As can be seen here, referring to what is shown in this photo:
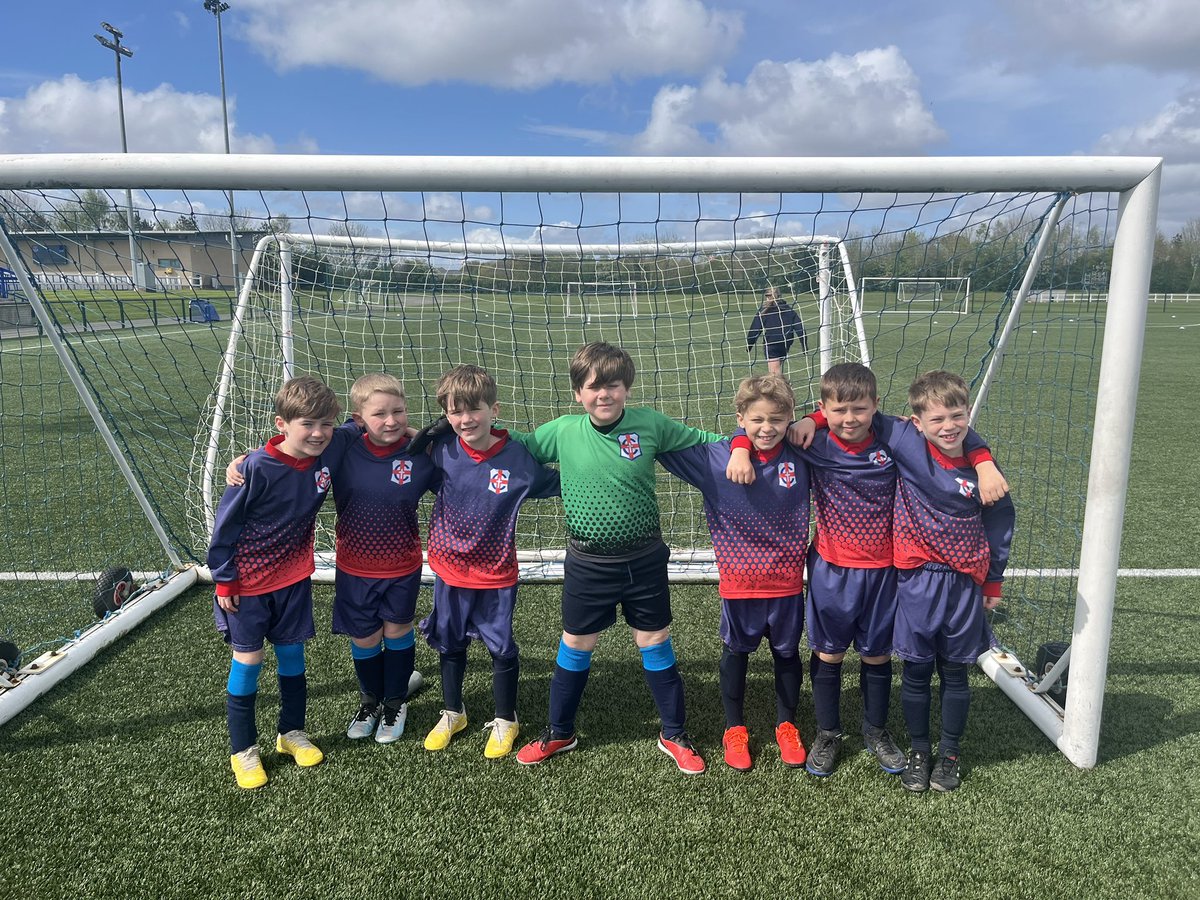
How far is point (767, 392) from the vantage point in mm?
2586

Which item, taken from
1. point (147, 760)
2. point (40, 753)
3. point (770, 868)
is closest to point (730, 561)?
point (770, 868)

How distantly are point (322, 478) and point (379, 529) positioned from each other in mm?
278

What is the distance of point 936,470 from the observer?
100 inches

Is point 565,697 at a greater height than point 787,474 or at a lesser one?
lesser

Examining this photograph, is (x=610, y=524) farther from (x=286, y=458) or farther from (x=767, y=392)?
(x=286, y=458)

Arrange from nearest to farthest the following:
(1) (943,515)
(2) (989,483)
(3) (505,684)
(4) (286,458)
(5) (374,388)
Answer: (2) (989,483), (1) (943,515), (4) (286,458), (5) (374,388), (3) (505,684)

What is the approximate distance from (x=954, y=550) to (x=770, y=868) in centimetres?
117

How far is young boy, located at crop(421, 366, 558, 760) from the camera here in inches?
108

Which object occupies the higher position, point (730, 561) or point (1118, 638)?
point (730, 561)

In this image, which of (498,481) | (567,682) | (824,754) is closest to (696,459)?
(498,481)

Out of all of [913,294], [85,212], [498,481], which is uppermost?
[85,212]

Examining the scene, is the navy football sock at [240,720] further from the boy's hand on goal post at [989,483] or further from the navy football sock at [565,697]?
the boy's hand on goal post at [989,483]

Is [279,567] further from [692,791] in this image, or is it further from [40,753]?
[692,791]

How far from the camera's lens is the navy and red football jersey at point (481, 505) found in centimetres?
A: 275
